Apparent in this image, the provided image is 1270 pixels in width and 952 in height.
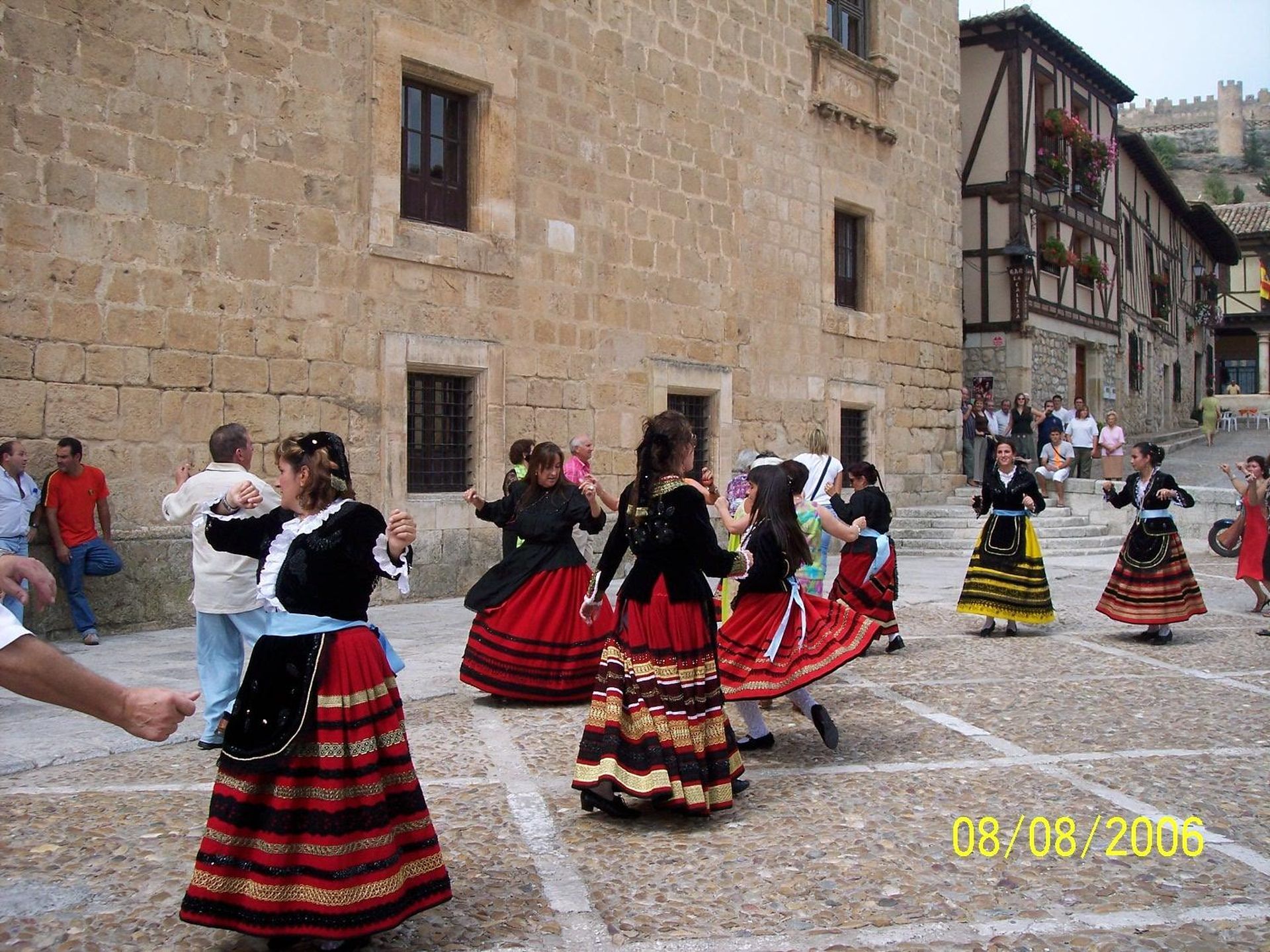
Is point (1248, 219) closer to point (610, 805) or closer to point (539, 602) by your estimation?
point (539, 602)

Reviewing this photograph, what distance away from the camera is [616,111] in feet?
44.3

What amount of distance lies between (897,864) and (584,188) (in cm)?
1018

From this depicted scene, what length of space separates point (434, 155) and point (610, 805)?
883 cm

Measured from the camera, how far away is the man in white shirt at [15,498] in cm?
817

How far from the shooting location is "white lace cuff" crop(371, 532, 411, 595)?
377 cm

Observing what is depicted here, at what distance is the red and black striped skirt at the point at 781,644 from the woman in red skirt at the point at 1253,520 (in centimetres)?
647

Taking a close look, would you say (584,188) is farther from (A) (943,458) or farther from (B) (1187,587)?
(A) (943,458)

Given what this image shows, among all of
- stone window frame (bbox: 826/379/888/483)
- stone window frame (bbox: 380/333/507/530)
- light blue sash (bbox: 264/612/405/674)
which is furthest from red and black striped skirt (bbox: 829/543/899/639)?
stone window frame (bbox: 826/379/888/483)

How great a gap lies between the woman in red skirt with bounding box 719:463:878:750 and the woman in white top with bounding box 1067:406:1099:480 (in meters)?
16.5

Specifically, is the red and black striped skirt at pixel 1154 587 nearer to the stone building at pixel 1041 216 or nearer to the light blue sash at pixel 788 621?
the light blue sash at pixel 788 621

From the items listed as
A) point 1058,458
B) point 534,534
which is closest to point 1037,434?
point 1058,458

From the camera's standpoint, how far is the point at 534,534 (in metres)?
7.37

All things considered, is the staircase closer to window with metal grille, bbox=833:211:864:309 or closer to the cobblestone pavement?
window with metal grille, bbox=833:211:864:309

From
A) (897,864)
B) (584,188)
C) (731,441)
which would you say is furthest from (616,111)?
(897,864)
